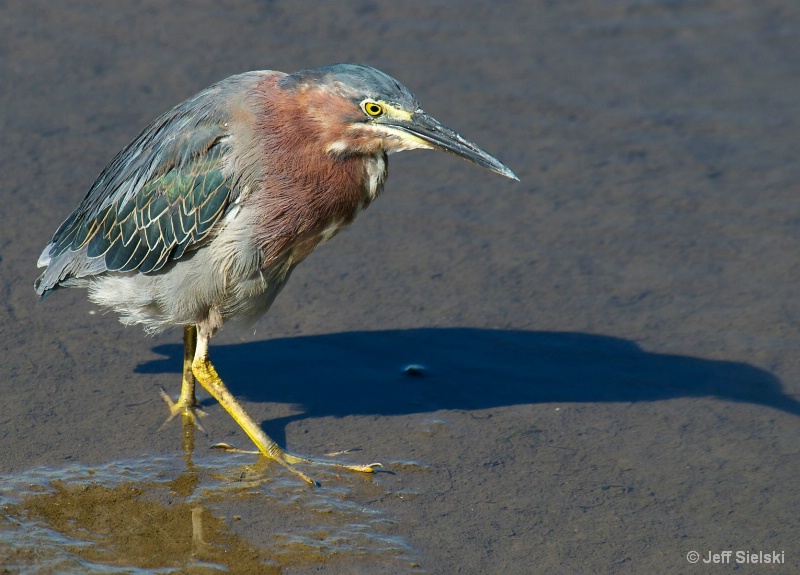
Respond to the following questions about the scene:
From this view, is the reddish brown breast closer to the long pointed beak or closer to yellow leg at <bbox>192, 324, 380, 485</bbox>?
the long pointed beak

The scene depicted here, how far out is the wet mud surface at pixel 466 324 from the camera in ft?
16.8

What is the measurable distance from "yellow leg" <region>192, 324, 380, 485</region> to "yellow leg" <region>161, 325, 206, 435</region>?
22 cm

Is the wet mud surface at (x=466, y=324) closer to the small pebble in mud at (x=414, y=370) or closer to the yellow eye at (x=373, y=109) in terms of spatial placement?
the small pebble in mud at (x=414, y=370)

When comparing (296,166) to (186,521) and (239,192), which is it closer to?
(239,192)

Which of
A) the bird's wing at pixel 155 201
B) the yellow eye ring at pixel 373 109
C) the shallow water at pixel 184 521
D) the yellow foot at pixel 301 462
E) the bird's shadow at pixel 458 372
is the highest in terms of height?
the yellow eye ring at pixel 373 109

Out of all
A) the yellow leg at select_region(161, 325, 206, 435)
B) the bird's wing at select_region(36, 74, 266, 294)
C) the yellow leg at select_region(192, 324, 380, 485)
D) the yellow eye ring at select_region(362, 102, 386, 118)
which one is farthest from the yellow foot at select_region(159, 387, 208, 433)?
the yellow eye ring at select_region(362, 102, 386, 118)

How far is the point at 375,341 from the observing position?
6457 millimetres

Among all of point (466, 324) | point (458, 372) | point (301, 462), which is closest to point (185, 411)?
point (301, 462)

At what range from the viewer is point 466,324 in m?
6.64

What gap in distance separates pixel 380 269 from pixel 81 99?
312 cm

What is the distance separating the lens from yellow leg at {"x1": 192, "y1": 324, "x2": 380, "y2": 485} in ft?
18.1

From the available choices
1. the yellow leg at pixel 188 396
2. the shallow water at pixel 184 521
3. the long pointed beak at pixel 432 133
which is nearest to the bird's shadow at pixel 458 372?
the yellow leg at pixel 188 396

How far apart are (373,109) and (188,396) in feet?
6.49

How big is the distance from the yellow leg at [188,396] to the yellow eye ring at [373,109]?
1.72m
